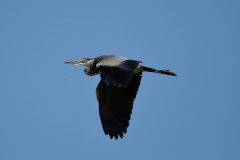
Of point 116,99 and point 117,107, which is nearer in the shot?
point 117,107

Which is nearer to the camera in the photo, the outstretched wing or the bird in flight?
the bird in flight

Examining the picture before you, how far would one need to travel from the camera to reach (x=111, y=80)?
1104cm

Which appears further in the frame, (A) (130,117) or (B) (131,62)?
(A) (130,117)

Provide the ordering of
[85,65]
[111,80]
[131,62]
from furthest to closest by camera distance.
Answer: [85,65] → [131,62] → [111,80]

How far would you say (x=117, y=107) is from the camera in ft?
43.6

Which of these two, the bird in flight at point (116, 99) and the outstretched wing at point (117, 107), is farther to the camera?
the outstretched wing at point (117, 107)

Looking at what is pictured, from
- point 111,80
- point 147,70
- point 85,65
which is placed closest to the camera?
point 111,80

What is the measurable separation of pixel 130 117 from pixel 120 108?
29 cm

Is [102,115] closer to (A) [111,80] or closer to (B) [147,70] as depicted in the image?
(B) [147,70]

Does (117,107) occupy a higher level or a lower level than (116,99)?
lower

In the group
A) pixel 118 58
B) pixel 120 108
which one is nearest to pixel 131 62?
pixel 118 58

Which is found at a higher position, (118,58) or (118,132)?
(118,58)

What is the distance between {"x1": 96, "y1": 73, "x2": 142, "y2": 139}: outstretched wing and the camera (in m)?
13.1

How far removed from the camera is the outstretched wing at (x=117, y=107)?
1309cm
